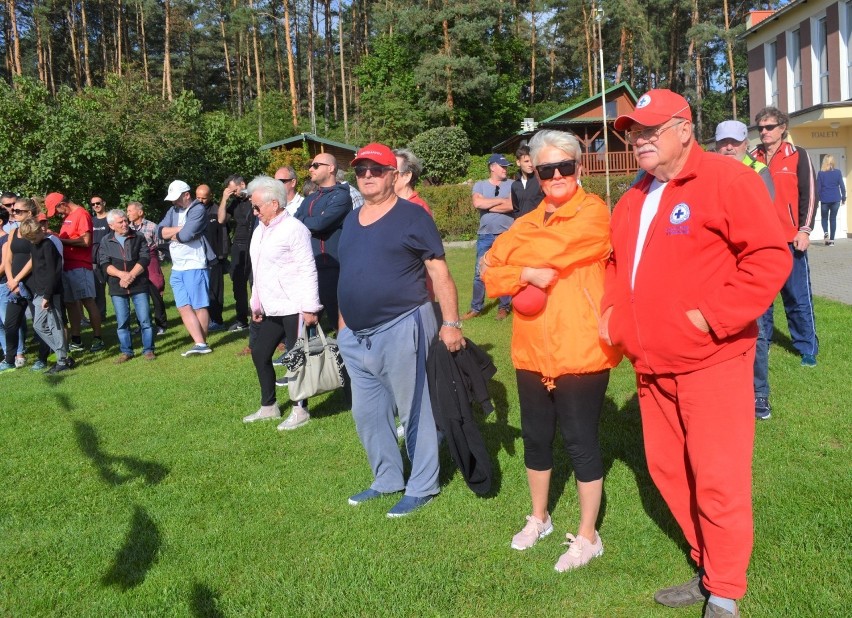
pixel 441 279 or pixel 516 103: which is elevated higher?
pixel 516 103

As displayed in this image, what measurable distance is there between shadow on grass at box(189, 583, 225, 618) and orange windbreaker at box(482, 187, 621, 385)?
1.87 meters

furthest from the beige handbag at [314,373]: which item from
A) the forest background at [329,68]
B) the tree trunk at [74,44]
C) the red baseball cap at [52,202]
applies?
the tree trunk at [74,44]

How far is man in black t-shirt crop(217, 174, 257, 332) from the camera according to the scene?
10148 mm

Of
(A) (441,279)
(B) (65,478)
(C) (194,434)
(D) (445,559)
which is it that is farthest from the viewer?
(C) (194,434)

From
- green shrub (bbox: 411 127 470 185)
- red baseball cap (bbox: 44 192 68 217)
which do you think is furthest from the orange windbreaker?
green shrub (bbox: 411 127 470 185)

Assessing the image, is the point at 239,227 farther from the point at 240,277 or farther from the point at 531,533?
the point at 531,533

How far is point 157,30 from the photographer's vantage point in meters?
51.7

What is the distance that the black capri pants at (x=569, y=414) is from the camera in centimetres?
345

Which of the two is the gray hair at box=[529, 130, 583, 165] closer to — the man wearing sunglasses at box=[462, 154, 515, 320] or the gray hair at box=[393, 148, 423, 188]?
the gray hair at box=[393, 148, 423, 188]

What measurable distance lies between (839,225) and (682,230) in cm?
2030

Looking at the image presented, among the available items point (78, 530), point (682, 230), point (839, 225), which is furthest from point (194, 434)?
point (839, 225)

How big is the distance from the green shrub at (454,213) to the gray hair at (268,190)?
19.6 metres

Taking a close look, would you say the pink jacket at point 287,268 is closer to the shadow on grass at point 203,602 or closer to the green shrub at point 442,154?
the shadow on grass at point 203,602

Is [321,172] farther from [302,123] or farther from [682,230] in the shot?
[302,123]
